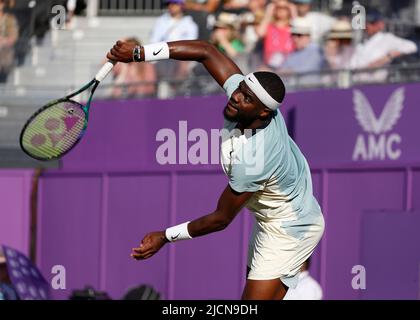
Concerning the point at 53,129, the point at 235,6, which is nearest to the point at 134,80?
the point at 235,6

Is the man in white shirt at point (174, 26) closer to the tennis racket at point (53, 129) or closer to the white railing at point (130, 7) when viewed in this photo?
the white railing at point (130, 7)

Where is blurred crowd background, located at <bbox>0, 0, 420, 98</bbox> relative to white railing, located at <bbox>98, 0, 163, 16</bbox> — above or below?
below

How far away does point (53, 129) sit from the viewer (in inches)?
341

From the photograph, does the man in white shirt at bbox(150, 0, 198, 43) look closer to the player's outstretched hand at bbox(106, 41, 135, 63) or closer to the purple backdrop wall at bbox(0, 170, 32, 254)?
the purple backdrop wall at bbox(0, 170, 32, 254)

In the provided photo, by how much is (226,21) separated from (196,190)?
1.74 meters

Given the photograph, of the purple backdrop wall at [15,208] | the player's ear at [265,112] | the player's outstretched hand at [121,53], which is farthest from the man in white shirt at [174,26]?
the player's ear at [265,112]

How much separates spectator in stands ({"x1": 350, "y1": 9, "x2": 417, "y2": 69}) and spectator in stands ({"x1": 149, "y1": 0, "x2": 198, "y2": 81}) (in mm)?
2192

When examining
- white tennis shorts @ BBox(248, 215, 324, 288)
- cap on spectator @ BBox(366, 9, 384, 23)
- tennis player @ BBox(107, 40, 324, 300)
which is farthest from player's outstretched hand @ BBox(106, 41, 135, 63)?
cap on spectator @ BBox(366, 9, 384, 23)

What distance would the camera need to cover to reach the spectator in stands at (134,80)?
45.8 feet

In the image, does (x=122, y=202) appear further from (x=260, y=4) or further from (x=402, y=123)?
(x=402, y=123)

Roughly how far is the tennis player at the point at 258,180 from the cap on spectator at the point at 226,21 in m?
5.73

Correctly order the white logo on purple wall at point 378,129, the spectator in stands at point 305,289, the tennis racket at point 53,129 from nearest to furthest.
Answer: the tennis racket at point 53,129, the spectator in stands at point 305,289, the white logo on purple wall at point 378,129

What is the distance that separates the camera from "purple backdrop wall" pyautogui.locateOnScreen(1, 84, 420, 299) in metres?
11.5
